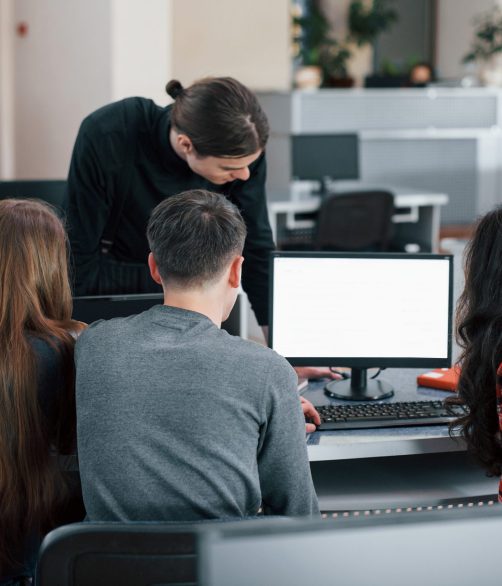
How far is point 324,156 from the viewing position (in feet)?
19.3

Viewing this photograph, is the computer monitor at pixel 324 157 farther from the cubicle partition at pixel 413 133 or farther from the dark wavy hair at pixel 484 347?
the dark wavy hair at pixel 484 347

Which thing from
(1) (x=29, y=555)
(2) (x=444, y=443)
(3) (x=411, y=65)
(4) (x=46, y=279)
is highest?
(3) (x=411, y=65)

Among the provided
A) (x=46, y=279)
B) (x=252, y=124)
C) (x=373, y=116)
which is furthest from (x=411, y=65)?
(x=46, y=279)

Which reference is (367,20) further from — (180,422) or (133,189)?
(180,422)

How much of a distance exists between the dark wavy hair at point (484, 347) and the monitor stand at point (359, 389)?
344 mm

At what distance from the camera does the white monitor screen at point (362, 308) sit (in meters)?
2.09

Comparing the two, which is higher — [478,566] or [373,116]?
[373,116]

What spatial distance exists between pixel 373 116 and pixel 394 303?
543cm

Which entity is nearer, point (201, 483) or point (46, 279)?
point (201, 483)

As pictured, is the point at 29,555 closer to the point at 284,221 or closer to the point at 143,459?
the point at 143,459

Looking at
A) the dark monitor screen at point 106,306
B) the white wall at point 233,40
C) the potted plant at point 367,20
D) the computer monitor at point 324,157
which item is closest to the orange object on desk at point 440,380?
the dark monitor screen at point 106,306

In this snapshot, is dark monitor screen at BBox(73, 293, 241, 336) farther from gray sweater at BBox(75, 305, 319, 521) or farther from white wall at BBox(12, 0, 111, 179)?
white wall at BBox(12, 0, 111, 179)

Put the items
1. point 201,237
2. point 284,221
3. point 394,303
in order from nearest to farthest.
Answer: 1. point 201,237
2. point 394,303
3. point 284,221

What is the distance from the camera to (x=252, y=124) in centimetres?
215
